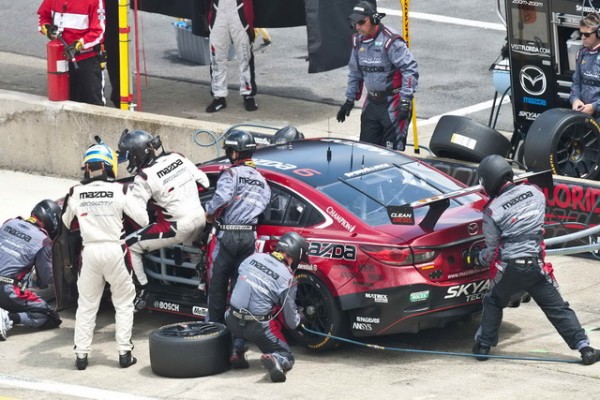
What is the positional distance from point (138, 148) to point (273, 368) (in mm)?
2256

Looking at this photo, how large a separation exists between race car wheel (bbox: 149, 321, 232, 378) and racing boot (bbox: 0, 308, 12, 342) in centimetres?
169

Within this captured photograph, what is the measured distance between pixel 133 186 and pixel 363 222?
1.95 metres

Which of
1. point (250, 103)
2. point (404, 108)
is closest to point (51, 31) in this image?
point (250, 103)

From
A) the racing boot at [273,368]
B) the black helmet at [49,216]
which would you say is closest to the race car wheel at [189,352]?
the racing boot at [273,368]

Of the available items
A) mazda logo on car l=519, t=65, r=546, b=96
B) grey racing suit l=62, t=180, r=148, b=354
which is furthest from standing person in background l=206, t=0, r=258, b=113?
grey racing suit l=62, t=180, r=148, b=354

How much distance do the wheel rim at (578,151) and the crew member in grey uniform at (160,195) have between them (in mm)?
4091

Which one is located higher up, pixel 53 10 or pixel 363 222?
pixel 53 10

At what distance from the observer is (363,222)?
1077 centimetres

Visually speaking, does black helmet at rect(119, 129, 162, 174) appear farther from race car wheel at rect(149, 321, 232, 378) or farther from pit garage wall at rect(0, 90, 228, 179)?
pit garage wall at rect(0, 90, 228, 179)

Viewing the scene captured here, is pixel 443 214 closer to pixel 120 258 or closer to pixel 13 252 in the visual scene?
pixel 120 258

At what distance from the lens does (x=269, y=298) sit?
10562mm

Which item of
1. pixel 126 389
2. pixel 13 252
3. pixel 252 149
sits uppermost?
pixel 252 149

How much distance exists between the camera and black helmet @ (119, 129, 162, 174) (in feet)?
37.5

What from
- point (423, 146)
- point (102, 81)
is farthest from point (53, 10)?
point (423, 146)
